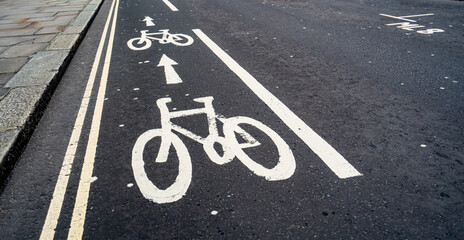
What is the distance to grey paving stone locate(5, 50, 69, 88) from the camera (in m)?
5.25

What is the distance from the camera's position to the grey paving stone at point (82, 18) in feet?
30.8

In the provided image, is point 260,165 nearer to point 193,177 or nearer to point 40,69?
point 193,177

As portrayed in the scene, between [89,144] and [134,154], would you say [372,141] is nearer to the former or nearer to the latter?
[134,154]

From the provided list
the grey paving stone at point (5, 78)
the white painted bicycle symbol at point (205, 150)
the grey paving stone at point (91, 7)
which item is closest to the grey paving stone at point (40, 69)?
the grey paving stone at point (5, 78)

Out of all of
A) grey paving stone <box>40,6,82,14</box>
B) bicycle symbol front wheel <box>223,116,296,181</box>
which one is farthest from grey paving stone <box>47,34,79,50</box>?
bicycle symbol front wheel <box>223,116,296,181</box>

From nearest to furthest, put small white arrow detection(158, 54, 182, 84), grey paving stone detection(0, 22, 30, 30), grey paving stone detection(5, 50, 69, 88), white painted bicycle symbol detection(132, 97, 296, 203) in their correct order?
white painted bicycle symbol detection(132, 97, 296, 203) < grey paving stone detection(5, 50, 69, 88) < small white arrow detection(158, 54, 182, 84) < grey paving stone detection(0, 22, 30, 30)

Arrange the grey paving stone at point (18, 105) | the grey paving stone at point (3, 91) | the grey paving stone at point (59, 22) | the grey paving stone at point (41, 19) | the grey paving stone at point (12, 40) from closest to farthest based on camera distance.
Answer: the grey paving stone at point (18, 105) < the grey paving stone at point (3, 91) < the grey paving stone at point (12, 40) < the grey paving stone at point (59, 22) < the grey paving stone at point (41, 19)

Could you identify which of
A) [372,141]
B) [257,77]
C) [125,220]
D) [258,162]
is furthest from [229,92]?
[125,220]

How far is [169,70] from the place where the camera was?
581cm

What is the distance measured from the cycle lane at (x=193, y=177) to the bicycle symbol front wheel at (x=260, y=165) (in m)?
0.06

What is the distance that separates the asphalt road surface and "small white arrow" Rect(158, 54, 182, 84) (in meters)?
0.04

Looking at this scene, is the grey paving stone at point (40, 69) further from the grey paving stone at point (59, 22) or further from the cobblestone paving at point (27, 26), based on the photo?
the grey paving stone at point (59, 22)

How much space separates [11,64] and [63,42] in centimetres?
140

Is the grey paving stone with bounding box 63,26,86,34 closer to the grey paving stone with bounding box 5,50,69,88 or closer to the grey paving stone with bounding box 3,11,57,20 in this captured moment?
the grey paving stone with bounding box 5,50,69,88
